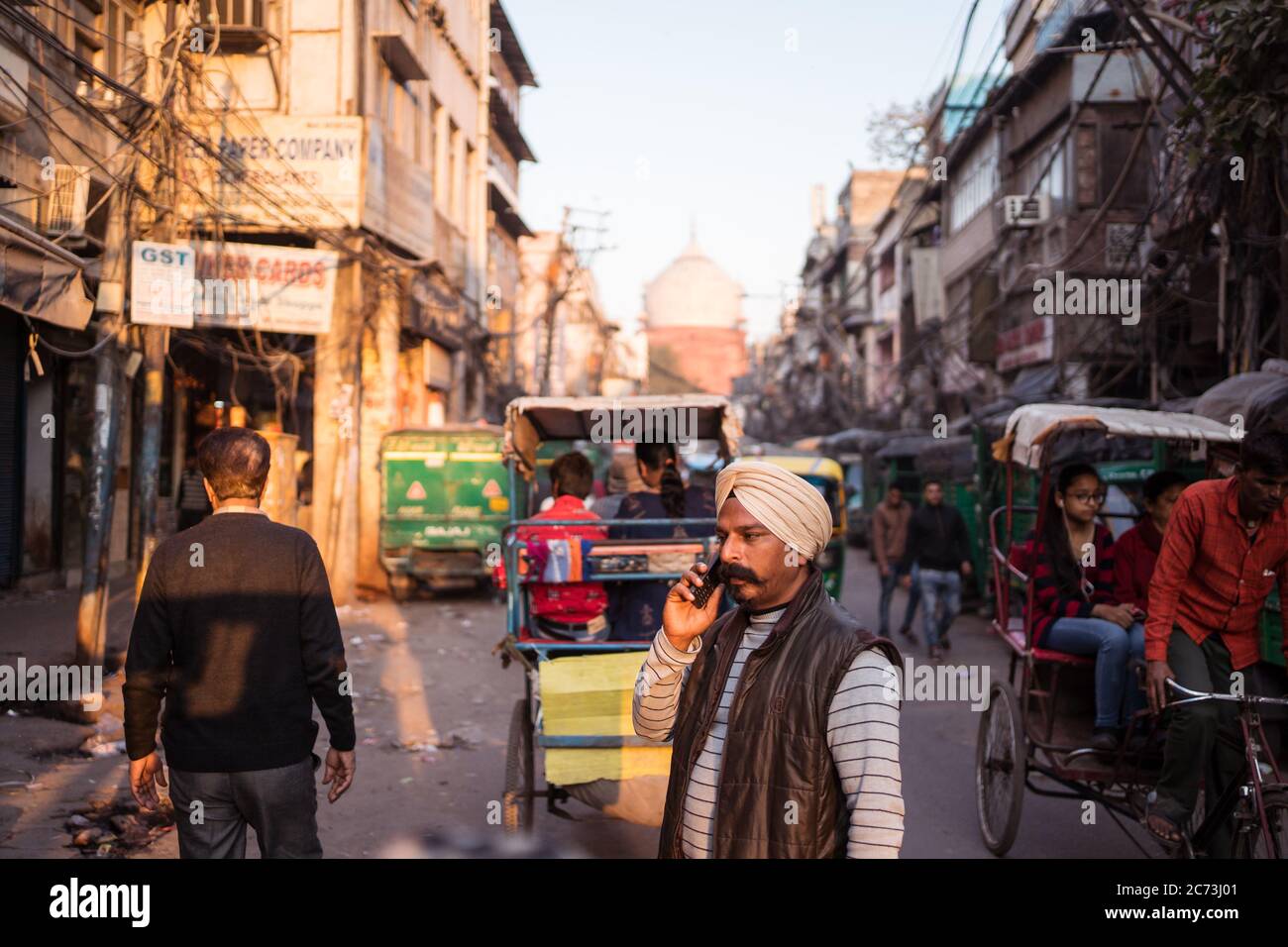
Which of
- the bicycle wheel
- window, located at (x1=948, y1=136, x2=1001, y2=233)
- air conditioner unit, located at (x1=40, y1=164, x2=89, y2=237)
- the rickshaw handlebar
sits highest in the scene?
window, located at (x1=948, y1=136, x2=1001, y2=233)

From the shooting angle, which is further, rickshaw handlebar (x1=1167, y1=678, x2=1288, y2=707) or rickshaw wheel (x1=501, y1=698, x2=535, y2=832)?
rickshaw wheel (x1=501, y1=698, x2=535, y2=832)

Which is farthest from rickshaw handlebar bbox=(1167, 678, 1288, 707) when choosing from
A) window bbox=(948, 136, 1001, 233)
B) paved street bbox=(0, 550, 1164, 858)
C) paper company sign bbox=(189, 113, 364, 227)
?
window bbox=(948, 136, 1001, 233)

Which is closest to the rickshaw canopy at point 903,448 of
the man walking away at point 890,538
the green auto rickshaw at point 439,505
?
the man walking away at point 890,538

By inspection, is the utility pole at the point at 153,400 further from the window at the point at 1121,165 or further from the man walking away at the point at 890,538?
the window at the point at 1121,165

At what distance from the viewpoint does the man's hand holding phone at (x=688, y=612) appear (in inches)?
106

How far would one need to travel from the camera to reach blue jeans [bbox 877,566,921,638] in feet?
42.8

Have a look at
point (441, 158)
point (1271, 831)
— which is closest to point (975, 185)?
point (441, 158)

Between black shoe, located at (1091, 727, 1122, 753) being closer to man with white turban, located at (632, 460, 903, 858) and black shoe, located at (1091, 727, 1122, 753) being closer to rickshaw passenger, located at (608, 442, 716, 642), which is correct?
rickshaw passenger, located at (608, 442, 716, 642)

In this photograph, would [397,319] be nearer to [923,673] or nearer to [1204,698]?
[923,673]

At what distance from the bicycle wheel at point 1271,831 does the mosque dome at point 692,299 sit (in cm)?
9351

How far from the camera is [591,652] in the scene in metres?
6.11

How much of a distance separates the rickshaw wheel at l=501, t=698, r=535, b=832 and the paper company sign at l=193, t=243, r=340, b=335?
9056 mm

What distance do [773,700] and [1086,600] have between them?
3.90 metres
